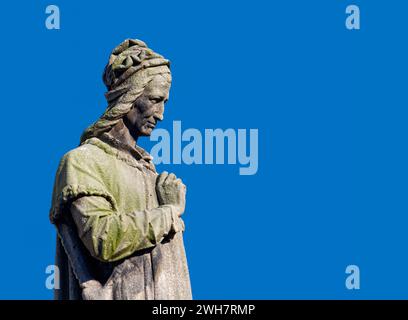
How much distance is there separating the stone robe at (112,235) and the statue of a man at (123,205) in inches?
0.5

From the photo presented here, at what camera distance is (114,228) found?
25.4 m

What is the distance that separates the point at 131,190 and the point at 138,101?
3.75 feet

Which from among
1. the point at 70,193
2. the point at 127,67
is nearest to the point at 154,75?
the point at 127,67

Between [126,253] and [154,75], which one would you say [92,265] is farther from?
[154,75]

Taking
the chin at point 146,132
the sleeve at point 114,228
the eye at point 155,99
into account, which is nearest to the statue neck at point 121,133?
the chin at point 146,132

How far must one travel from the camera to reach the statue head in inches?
1037

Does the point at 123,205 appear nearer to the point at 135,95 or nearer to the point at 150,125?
the point at 150,125

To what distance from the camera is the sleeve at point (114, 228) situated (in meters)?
25.3

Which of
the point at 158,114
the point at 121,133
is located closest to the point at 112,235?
the point at 121,133

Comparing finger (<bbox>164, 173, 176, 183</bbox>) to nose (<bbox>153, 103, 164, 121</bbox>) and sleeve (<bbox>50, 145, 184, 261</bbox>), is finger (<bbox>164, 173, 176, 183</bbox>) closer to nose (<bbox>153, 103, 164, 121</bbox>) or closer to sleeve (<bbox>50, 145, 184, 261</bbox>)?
sleeve (<bbox>50, 145, 184, 261</bbox>)

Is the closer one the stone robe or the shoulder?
the stone robe

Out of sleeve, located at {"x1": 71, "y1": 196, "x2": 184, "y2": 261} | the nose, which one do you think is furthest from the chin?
sleeve, located at {"x1": 71, "y1": 196, "x2": 184, "y2": 261}

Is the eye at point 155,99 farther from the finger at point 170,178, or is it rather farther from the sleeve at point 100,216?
the sleeve at point 100,216
